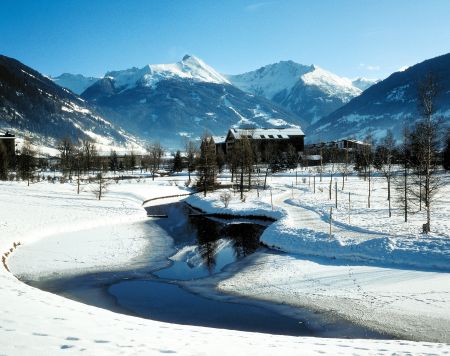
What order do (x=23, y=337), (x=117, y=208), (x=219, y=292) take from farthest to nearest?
(x=117, y=208), (x=219, y=292), (x=23, y=337)

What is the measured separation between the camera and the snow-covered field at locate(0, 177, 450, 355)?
10.0m

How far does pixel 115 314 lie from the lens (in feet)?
49.3

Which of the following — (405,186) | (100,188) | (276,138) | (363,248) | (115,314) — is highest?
(276,138)

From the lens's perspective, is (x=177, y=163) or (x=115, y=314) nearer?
(x=115, y=314)

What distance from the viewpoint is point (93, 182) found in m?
82.8

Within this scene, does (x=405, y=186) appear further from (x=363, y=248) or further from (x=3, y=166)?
(x=3, y=166)

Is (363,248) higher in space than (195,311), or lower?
higher

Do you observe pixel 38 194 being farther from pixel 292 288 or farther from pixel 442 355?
pixel 442 355

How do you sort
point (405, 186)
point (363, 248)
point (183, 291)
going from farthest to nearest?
point (405, 186)
point (363, 248)
point (183, 291)

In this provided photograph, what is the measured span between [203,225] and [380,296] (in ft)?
87.8

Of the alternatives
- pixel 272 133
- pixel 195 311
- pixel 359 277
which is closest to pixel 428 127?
pixel 359 277

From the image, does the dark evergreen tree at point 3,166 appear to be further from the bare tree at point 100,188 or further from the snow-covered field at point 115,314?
the snow-covered field at point 115,314

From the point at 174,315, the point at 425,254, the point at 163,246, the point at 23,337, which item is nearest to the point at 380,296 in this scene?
the point at 425,254

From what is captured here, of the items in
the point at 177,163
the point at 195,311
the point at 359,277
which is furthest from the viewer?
the point at 177,163
